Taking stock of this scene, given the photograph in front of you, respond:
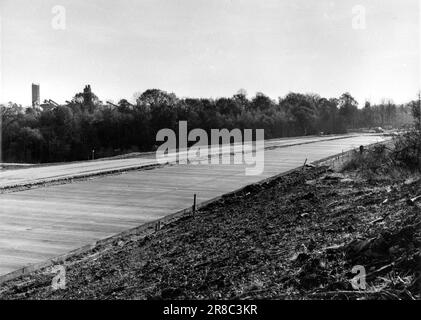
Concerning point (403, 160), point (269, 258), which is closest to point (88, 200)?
point (403, 160)

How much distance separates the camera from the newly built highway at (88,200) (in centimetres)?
1512

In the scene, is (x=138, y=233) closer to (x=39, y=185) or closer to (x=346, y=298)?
(x=346, y=298)

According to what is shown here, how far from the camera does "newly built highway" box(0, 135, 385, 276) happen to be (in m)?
15.1

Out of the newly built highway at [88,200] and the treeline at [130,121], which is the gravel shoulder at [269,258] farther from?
the treeline at [130,121]

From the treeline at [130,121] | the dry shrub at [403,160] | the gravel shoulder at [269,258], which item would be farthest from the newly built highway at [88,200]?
the treeline at [130,121]

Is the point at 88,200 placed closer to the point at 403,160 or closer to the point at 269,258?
the point at 403,160

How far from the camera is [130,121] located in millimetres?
90125

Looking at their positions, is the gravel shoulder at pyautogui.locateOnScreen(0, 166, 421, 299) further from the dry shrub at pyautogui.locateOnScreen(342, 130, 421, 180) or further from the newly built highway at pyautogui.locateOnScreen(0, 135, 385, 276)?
the dry shrub at pyautogui.locateOnScreen(342, 130, 421, 180)

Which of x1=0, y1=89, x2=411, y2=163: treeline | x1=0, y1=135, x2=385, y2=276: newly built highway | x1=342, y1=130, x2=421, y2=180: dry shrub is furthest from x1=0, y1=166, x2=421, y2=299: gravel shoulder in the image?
x1=0, y1=89, x2=411, y2=163: treeline

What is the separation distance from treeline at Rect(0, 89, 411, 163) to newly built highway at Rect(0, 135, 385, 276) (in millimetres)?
36299

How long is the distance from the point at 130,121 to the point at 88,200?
68.4 meters

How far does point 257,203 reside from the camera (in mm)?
18578

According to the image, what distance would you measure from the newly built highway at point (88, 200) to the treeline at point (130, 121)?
36.3m
